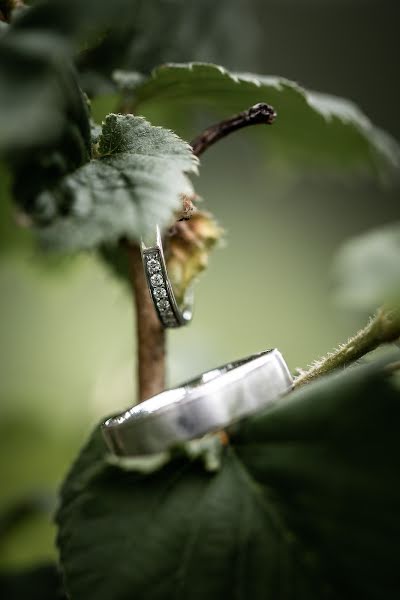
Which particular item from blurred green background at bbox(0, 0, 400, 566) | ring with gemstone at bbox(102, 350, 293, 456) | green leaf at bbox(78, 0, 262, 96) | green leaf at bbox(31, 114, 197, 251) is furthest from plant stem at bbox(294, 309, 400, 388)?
blurred green background at bbox(0, 0, 400, 566)

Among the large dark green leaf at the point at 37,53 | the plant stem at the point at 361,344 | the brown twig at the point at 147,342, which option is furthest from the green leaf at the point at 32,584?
the large dark green leaf at the point at 37,53

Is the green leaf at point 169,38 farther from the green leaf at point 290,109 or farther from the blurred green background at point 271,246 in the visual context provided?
the blurred green background at point 271,246

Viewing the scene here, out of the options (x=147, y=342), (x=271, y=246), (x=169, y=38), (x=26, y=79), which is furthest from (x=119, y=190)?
(x=271, y=246)

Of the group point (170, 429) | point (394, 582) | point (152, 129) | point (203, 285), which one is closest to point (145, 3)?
point (152, 129)

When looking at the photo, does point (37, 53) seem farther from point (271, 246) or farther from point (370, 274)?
point (271, 246)

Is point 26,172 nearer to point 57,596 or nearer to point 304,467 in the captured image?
point 304,467

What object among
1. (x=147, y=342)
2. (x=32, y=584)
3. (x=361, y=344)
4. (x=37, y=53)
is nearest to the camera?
(x=37, y=53)

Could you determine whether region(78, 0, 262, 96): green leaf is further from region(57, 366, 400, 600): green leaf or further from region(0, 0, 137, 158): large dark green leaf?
region(57, 366, 400, 600): green leaf
